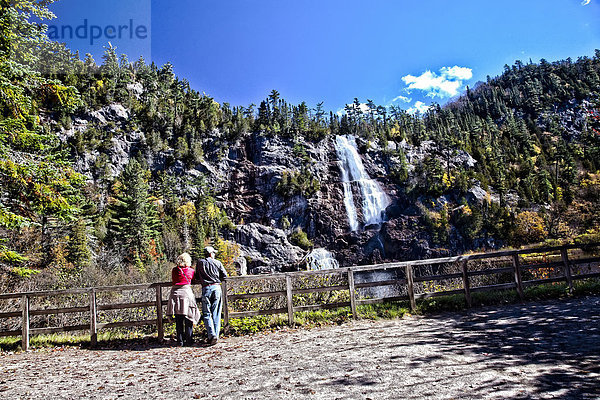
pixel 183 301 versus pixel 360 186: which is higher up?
pixel 360 186

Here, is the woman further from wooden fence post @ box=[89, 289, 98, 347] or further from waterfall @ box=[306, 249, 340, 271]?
waterfall @ box=[306, 249, 340, 271]

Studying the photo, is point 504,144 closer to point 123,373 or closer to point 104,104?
point 104,104

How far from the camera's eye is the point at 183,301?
6.32 m

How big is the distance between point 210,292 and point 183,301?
54cm

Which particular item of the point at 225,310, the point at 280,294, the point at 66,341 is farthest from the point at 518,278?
the point at 66,341

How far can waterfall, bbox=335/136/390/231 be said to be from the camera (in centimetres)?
5681

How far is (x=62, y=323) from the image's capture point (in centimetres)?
852

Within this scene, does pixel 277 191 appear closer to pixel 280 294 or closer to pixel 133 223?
pixel 133 223

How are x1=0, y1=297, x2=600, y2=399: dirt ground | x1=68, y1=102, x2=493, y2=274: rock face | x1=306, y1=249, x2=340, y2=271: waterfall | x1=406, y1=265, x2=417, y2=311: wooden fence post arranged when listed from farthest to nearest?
x1=306, y1=249, x2=340, y2=271: waterfall → x1=68, y1=102, x2=493, y2=274: rock face → x1=406, y1=265, x2=417, y2=311: wooden fence post → x1=0, y1=297, x2=600, y2=399: dirt ground

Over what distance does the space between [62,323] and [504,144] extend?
341ft

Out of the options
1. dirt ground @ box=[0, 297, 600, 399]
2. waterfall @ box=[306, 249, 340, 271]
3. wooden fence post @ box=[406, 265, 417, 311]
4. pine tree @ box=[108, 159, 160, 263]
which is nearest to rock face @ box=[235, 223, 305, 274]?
waterfall @ box=[306, 249, 340, 271]

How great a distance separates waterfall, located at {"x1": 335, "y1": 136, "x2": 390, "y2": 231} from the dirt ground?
1974 inches

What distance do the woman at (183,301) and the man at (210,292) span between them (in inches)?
8.8

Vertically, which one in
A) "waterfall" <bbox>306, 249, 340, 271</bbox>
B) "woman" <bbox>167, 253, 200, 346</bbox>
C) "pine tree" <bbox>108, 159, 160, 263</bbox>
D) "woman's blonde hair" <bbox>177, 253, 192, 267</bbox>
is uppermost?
"pine tree" <bbox>108, 159, 160, 263</bbox>
